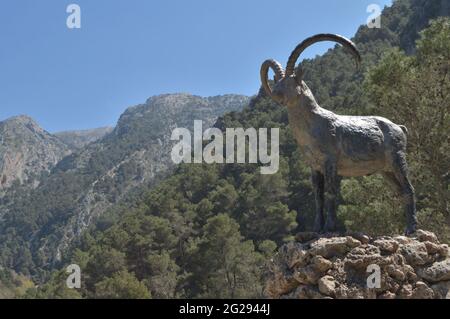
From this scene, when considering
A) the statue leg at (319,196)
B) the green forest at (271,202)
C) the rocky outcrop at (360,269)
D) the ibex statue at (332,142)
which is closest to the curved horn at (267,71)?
the ibex statue at (332,142)

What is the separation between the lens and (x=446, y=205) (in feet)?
44.3

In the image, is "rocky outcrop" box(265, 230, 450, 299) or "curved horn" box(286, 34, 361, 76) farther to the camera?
"curved horn" box(286, 34, 361, 76)

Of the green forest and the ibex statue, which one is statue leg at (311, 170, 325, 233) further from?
the green forest

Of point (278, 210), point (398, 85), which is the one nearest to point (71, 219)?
point (278, 210)

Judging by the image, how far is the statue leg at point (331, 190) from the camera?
7.61 m

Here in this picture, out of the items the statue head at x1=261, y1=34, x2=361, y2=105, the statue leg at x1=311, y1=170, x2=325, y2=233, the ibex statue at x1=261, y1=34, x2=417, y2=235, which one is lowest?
the statue leg at x1=311, y1=170, x2=325, y2=233

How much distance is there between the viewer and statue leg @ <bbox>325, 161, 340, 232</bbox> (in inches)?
300

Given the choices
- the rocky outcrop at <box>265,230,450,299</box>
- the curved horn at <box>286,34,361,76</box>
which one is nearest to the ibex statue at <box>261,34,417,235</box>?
the curved horn at <box>286,34,361,76</box>

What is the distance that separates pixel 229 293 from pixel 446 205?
74.7 ft

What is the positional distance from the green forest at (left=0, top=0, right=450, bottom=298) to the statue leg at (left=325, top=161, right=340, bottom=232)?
4.46 feet

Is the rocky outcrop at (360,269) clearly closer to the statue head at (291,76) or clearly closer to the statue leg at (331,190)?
the statue leg at (331,190)

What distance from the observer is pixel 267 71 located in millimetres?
8266
